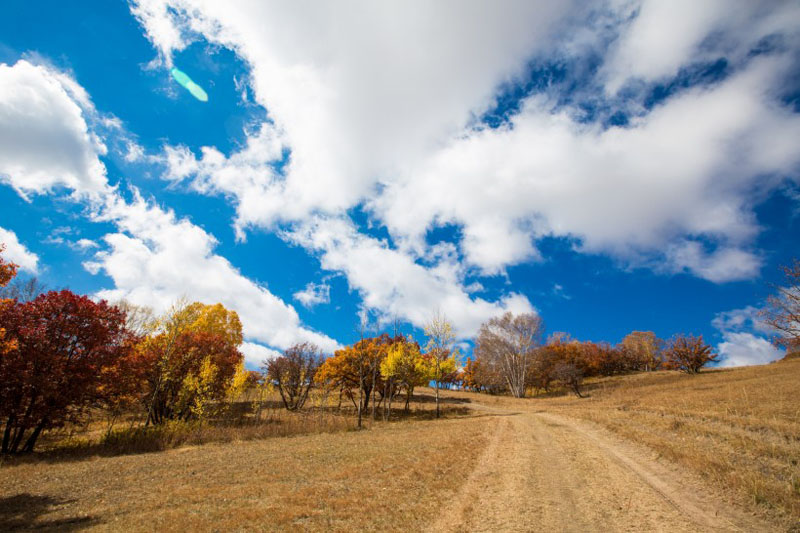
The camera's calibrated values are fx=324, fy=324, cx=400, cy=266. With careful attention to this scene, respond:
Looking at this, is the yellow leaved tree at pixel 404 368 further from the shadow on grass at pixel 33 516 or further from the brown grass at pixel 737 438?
the shadow on grass at pixel 33 516

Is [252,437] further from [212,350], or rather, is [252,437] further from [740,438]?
[740,438]

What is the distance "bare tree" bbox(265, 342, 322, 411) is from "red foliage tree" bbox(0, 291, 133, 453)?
21.5 meters

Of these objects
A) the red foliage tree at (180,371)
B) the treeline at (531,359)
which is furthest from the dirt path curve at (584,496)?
the treeline at (531,359)

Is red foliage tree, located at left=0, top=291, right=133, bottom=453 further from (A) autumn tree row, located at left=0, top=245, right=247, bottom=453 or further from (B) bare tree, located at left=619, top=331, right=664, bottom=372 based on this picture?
(B) bare tree, located at left=619, top=331, right=664, bottom=372

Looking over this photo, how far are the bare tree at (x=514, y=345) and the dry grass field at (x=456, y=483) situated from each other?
4043cm

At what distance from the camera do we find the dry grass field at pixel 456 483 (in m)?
8.97

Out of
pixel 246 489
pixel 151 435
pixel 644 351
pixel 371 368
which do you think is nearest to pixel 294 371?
pixel 371 368

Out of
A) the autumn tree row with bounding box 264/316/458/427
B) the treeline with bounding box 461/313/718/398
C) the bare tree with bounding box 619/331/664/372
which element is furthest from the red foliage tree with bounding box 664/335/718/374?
the autumn tree row with bounding box 264/316/458/427

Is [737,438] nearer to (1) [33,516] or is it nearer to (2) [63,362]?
(1) [33,516]

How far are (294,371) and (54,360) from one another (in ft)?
87.3

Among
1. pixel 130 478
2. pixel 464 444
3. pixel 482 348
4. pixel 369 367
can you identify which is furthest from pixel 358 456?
pixel 482 348

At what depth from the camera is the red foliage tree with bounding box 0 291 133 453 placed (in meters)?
19.5

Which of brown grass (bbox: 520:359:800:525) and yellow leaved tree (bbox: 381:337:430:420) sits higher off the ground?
yellow leaved tree (bbox: 381:337:430:420)

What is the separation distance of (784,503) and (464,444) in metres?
12.5
